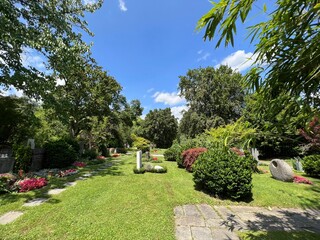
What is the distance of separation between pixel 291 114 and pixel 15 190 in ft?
22.5

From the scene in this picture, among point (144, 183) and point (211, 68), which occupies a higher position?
point (211, 68)

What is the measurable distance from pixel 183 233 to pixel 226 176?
2.40 metres

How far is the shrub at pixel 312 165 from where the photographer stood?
8.36m

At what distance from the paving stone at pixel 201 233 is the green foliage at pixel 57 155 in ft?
26.6

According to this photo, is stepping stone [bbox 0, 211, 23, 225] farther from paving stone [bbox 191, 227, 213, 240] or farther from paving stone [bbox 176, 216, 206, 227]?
paving stone [bbox 191, 227, 213, 240]

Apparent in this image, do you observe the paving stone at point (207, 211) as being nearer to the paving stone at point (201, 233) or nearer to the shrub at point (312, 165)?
the paving stone at point (201, 233)

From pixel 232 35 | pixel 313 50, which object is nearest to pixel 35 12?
pixel 232 35

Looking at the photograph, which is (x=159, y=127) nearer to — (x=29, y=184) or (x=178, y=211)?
(x=29, y=184)

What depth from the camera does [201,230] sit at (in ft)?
10.8

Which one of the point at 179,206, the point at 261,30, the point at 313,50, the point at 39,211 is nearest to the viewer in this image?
the point at 313,50

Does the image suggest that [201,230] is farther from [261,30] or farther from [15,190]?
[15,190]

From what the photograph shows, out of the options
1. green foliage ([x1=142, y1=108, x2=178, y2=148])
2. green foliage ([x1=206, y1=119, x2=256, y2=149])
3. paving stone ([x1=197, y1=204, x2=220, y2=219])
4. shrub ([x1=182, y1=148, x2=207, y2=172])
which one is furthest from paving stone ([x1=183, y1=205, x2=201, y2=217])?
green foliage ([x1=142, y1=108, x2=178, y2=148])

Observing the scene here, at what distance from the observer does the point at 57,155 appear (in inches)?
361

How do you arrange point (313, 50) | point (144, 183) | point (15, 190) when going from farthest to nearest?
point (144, 183), point (15, 190), point (313, 50)
